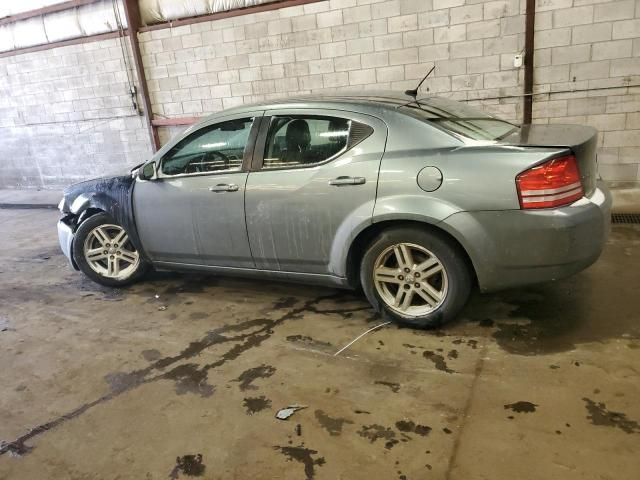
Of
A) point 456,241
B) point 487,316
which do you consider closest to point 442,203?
point 456,241

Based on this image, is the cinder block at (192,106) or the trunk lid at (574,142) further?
the cinder block at (192,106)

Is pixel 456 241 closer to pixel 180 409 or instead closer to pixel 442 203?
pixel 442 203

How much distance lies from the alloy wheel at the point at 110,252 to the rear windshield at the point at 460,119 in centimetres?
277

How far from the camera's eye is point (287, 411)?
2531 millimetres

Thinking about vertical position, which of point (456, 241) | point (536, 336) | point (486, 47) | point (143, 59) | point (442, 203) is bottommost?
point (536, 336)

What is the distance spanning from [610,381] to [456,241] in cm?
109

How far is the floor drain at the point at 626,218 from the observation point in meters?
5.35

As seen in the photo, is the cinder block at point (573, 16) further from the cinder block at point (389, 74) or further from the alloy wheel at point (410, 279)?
the alloy wheel at point (410, 279)

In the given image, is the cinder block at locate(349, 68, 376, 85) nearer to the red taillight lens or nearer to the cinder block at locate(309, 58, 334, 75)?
the cinder block at locate(309, 58, 334, 75)

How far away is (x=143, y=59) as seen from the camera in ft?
27.8

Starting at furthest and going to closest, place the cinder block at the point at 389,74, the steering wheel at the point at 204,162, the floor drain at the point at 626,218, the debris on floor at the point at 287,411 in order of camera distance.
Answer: the cinder block at the point at 389,74
the floor drain at the point at 626,218
the steering wheel at the point at 204,162
the debris on floor at the point at 287,411

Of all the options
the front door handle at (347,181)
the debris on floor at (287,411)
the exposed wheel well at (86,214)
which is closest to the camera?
the debris on floor at (287,411)

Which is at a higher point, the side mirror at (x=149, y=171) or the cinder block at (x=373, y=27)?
the cinder block at (x=373, y=27)

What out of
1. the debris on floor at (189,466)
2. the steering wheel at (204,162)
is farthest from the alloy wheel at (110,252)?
the debris on floor at (189,466)
